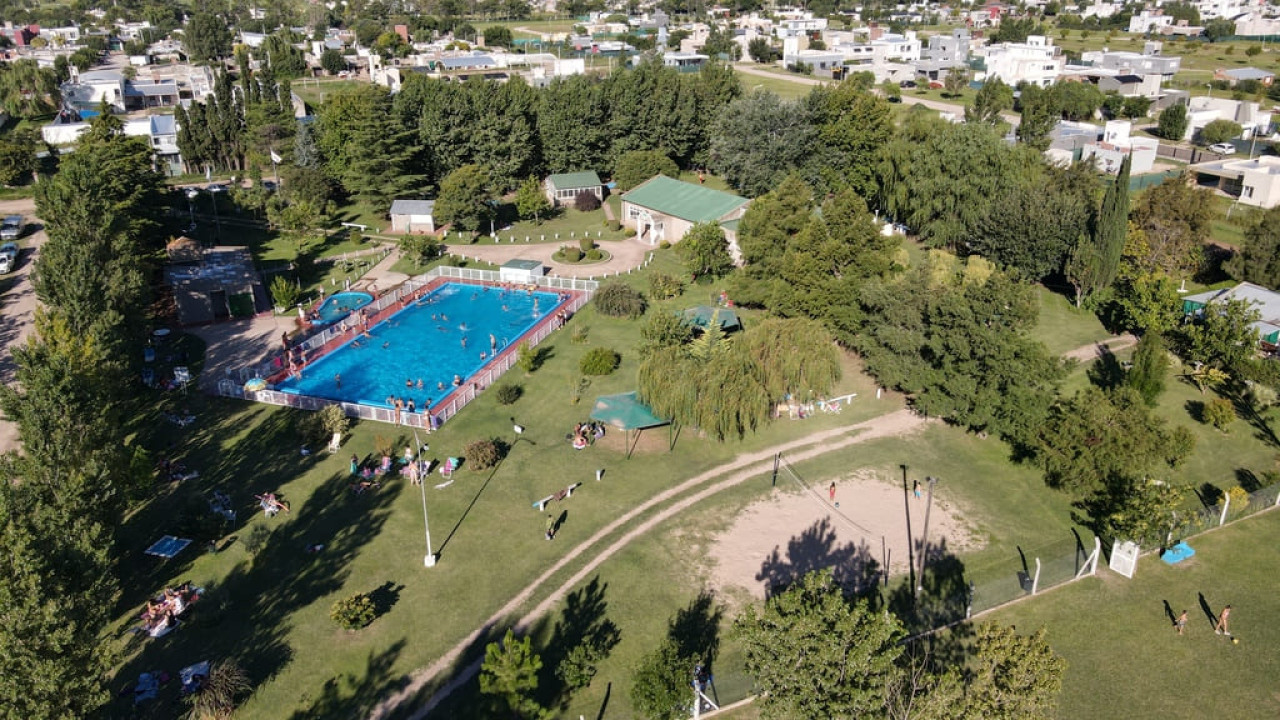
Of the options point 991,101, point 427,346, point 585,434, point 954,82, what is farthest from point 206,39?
point 585,434

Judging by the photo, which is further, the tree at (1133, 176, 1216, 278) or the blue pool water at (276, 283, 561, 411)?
the tree at (1133, 176, 1216, 278)

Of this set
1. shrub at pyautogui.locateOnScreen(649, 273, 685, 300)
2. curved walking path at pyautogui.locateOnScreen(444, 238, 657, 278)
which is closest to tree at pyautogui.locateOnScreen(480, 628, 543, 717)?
shrub at pyautogui.locateOnScreen(649, 273, 685, 300)

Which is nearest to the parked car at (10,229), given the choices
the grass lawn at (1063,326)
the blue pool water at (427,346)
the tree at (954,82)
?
the blue pool water at (427,346)

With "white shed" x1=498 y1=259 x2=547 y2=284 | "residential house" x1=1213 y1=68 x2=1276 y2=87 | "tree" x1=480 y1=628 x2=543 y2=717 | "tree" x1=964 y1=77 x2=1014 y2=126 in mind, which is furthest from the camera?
"residential house" x1=1213 y1=68 x2=1276 y2=87

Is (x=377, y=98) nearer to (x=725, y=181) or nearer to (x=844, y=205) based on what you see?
(x=725, y=181)

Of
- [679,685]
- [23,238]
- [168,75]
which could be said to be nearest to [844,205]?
[679,685]

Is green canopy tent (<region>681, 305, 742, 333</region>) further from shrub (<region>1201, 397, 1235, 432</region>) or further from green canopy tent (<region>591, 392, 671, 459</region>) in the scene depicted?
shrub (<region>1201, 397, 1235, 432</region>)
